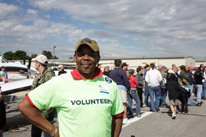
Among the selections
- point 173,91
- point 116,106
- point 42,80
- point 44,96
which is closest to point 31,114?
point 44,96

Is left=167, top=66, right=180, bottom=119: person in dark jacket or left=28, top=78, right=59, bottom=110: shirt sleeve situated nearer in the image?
left=28, top=78, right=59, bottom=110: shirt sleeve

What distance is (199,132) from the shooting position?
559 centimetres

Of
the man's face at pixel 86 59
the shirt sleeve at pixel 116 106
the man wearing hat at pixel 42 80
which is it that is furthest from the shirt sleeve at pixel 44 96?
the man wearing hat at pixel 42 80

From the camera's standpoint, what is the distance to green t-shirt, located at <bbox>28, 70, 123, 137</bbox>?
158 centimetres

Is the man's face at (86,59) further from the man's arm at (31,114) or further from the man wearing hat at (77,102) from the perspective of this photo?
the man's arm at (31,114)

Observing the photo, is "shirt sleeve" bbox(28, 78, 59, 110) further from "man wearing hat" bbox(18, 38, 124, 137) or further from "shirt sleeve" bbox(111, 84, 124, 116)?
"shirt sleeve" bbox(111, 84, 124, 116)

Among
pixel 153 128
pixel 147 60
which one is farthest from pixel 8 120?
pixel 147 60

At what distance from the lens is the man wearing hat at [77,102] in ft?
5.17

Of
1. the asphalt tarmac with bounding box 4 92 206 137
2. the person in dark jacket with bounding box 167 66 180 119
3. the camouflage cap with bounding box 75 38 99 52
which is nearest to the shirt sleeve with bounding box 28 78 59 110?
the camouflage cap with bounding box 75 38 99 52

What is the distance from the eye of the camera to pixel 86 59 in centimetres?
175

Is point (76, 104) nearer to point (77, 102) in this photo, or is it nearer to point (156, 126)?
point (77, 102)

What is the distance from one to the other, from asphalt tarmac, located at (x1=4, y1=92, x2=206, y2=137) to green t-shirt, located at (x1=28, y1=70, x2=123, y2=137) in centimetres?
331

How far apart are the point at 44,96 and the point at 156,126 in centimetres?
541

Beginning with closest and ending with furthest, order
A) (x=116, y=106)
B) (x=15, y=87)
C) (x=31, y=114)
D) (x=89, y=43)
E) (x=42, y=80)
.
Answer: (x=31, y=114) < (x=89, y=43) < (x=116, y=106) < (x=42, y=80) < (x=15, y=87)
